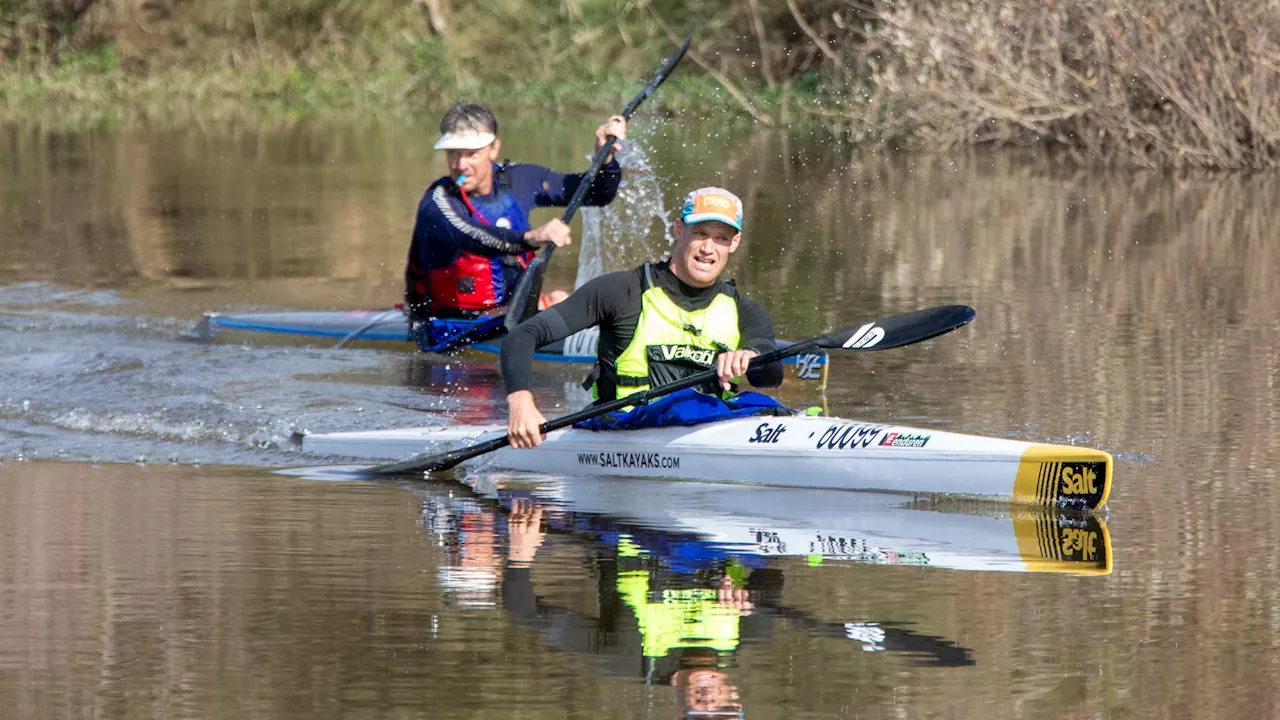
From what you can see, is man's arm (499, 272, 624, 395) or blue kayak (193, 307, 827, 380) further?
Answer: blue kayak (193, 307, 827, 380)

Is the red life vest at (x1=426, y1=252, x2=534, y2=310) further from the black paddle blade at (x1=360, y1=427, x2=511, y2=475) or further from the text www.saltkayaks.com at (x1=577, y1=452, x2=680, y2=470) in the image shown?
the text www.saltkayaks.com at (x1=577, y1=452, x2=680, y2=470)

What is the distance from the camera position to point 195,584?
629cm

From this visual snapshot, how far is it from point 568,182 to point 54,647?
644 cm

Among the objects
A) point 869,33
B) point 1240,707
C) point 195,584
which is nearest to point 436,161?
point 869,33

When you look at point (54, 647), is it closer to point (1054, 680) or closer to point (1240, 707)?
point (1054, 680)

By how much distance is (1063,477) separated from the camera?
23.8ft

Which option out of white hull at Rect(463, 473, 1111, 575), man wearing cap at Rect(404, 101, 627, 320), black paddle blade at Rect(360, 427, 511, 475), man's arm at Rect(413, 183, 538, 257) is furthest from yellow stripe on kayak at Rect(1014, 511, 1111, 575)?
man's arm at Rect(413, 183, 538, 257)

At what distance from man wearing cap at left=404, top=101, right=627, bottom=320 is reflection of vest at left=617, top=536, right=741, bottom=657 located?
4.64m

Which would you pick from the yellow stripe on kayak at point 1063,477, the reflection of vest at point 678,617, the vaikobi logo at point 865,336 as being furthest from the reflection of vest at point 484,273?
the reflection of vest at point 678,617

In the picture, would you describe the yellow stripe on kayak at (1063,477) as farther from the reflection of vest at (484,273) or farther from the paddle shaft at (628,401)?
the reflection of vest at (484,273)

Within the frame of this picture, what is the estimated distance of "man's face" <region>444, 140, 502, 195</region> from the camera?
11.1 meters

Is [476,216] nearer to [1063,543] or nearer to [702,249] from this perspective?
[702,249]

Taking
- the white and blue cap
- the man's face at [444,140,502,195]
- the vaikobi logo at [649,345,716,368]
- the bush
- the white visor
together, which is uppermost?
the bush

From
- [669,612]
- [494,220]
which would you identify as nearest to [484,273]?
[494,220]
